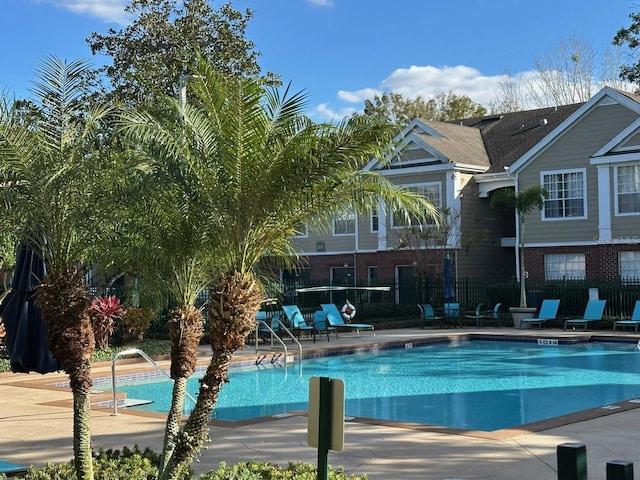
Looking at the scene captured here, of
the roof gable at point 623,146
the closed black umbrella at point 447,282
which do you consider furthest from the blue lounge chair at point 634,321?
the closed black umbrella at point 447,282

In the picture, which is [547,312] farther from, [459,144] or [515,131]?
[515,131]

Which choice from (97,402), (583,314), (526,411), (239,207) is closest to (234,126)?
(239,207)

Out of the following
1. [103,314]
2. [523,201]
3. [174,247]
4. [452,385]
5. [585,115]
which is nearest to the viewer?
[174,247]

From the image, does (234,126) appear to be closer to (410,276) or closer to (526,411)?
(526,411)

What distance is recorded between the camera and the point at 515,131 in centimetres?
3591

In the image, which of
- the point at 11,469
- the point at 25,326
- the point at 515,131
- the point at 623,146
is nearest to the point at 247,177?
the point at 11,469

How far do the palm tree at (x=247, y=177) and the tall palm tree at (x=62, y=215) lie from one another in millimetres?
636

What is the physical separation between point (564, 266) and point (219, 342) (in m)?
25.4

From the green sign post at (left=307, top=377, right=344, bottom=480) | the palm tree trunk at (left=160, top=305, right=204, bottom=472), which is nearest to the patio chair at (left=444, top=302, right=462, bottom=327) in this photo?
the palm tree trunk at (left=160, top=305, right=204, bottom=472)

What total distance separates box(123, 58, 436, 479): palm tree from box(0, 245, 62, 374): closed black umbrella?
132 inches

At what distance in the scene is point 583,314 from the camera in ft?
90.6

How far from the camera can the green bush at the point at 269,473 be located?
7051 mm

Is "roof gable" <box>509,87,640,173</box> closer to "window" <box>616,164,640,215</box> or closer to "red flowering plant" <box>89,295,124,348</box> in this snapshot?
"window" <box>616,164,640,215</box>

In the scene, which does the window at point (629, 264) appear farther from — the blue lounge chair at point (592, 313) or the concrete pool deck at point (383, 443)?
the concrete pool deck at point (383, 443)
